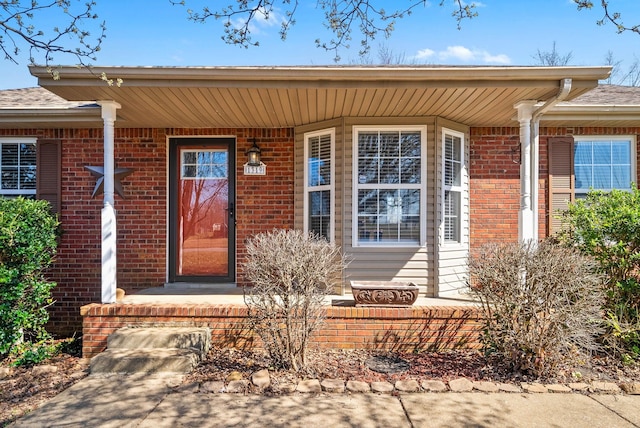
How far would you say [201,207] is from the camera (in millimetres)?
5930

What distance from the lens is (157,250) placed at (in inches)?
229

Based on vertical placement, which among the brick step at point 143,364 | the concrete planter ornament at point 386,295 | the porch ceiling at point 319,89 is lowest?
the brick step at point 143,364

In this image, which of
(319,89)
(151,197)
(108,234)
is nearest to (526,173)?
(319,89)

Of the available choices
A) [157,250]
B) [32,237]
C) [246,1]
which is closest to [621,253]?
[246,1]

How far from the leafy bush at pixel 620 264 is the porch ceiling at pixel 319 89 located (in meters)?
1.38

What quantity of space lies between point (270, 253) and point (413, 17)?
2.52 m

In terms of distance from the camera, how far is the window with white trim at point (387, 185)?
5.18 meters

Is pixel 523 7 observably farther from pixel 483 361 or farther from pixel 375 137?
pixel 483 361

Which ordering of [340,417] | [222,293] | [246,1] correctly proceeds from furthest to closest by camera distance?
[222,293] < [246,1] < [340,417]

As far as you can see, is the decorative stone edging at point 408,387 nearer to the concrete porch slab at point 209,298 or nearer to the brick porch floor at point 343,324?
the brick porch floor at point 343,324

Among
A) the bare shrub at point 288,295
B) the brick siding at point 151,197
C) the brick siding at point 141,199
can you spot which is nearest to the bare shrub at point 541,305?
the bare shrub at point 288,295

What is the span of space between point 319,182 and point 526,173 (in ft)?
8.50

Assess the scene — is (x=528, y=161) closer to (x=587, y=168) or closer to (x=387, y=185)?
(x=387, y=185)

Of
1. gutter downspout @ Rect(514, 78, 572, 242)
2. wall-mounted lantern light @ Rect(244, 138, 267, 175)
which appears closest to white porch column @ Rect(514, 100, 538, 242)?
gutter downspout @ Rect(514, 78, 572, 242)
